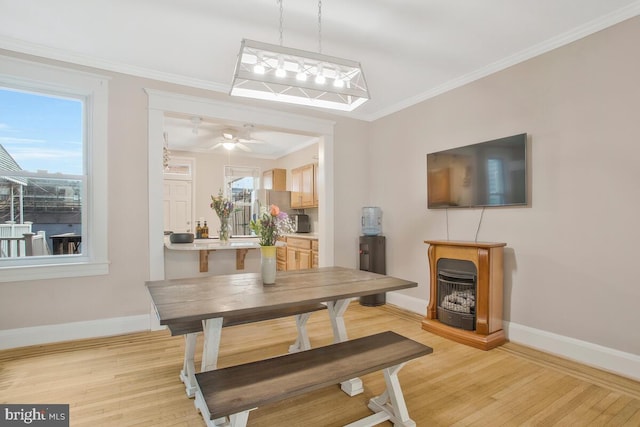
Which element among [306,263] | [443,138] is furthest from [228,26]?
[306,263]

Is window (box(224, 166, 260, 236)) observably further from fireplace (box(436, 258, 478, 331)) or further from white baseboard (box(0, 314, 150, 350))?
fireplace (box(436, 258, 478, 331))

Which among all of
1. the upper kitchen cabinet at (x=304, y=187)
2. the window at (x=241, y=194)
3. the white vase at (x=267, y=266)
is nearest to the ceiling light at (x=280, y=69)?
the white vase at (x=267, y=266)

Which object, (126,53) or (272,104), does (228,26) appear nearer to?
(126,53)

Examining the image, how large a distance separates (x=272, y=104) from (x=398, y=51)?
1650mm

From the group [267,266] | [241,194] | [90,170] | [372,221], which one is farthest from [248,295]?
[241,194]

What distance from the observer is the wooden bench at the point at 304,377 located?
1379 millimetres

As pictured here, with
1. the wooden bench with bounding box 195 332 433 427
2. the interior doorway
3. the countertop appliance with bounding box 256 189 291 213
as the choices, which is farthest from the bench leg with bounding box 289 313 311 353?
the countertop appliance with bounding box 256 189 291 213

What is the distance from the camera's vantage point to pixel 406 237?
4.13 metres

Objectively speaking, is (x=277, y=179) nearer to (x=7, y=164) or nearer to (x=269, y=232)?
(x=7, y=164)

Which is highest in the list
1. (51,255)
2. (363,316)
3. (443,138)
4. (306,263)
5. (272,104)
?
(272,104)

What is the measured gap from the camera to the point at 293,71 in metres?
2.15

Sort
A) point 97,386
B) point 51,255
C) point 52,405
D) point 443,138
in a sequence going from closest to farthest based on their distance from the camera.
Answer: point 52,405
point 97,386
point 51,255
point 443,138

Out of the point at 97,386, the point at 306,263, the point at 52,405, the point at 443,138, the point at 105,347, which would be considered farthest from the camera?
the point at 306,263

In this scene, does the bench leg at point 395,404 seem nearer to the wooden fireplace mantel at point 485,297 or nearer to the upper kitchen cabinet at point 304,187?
the wooden fireplace mantel at point 485,297
